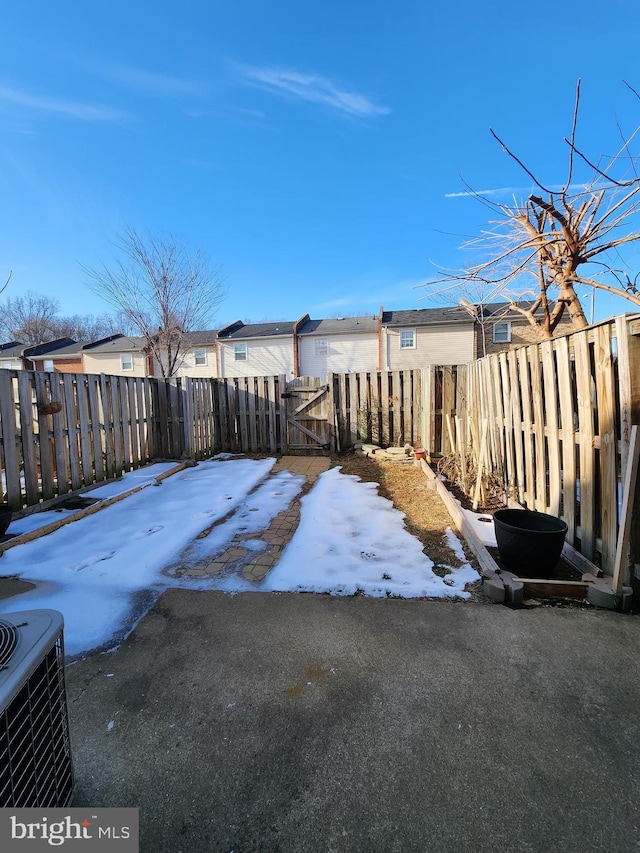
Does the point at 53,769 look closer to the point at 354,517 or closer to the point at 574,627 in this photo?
the point at 574,627

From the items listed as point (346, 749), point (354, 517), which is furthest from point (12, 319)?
point (346, 749)

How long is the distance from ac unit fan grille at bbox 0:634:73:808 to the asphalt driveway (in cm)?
25

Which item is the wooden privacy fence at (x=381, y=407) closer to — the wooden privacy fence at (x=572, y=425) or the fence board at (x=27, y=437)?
the wooden privacy fence at (x=572, y=425)

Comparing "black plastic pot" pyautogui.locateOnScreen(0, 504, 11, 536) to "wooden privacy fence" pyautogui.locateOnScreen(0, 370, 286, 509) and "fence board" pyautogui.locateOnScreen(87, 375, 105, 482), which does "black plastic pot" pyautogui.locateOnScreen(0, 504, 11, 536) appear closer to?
"wooden privacy fence" pyautogui.locateOnScreen(0, 370, 286, 509)

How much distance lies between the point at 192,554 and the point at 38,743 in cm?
240

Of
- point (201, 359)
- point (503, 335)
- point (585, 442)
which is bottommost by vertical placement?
point (585, 442)

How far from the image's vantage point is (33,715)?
1100 millimetres

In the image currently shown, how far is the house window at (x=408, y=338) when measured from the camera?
19.5m

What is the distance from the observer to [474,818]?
4.16 ft

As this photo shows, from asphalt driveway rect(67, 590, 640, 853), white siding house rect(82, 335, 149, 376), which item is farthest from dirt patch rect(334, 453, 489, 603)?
white siding house rect(82, 335, 149, 376)

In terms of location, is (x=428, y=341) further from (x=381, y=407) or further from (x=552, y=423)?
(x=552, y=423)

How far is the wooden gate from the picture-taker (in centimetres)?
864

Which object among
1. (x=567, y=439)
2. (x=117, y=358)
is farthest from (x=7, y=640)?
(x=117, y=358)

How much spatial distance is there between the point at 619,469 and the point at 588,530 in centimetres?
59
